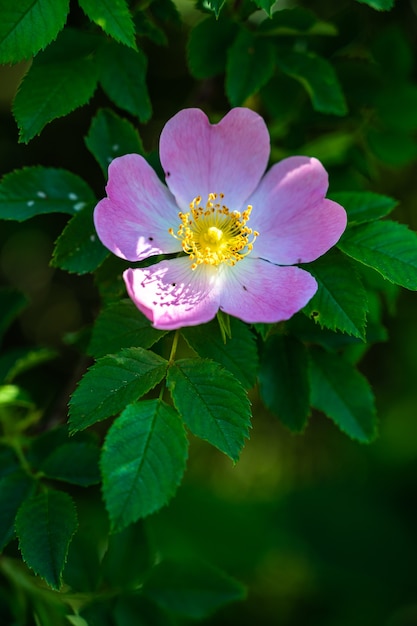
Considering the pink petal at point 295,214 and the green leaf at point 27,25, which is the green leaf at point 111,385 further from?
the green leaf at point 27,25

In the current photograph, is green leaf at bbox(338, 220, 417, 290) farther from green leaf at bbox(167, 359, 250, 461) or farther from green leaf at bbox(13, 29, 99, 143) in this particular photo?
green leaf at bbox(13, 29, 99, 143)

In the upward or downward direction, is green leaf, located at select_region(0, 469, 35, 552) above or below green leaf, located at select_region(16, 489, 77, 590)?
below

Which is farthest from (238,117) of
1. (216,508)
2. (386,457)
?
(386,457)

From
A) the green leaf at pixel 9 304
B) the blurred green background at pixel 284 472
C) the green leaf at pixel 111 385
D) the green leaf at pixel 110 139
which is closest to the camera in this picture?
the green leaf at pixel 111 385

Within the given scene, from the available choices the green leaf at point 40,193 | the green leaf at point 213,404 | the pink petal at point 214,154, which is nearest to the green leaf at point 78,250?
the green leaf at point 40,193

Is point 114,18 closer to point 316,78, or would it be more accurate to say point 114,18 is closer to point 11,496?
point 316,78

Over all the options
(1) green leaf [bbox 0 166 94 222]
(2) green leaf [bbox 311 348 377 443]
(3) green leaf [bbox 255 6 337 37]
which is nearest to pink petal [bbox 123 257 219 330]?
(1) green leaf [bbox 0 166 94 222]

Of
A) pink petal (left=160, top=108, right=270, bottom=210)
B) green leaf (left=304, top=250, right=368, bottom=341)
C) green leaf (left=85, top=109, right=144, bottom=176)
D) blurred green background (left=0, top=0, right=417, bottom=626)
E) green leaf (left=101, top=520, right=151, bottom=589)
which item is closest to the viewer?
green leaf (left=304, top=250, right=368, bottom=341)
